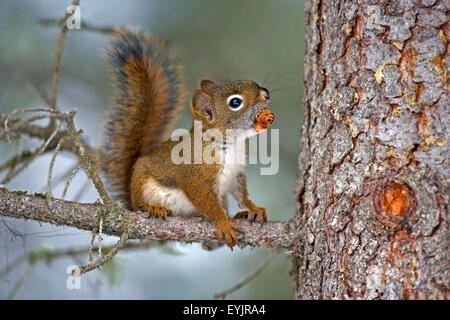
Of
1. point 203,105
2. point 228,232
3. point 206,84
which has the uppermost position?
point 206,84

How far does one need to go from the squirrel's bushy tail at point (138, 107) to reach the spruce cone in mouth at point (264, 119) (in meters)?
0.53

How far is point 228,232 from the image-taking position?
6.07ft

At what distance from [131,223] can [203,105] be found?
2.21 ft

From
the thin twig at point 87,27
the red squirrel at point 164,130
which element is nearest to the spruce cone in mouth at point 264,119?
the red squirrel at point 164,130

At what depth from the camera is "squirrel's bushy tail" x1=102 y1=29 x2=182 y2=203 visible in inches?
90.0

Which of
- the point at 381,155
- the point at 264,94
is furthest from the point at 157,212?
the point at 381,155

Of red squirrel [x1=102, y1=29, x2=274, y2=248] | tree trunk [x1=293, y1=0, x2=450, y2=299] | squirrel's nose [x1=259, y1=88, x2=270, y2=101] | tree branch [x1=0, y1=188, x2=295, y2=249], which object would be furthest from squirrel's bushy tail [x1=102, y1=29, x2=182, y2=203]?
Result: tree trunk [x1=293, y1=0, x2=450, y2=299]

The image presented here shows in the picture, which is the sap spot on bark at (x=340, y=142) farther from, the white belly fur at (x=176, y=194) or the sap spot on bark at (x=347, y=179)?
the white belly fur at (x=176, y=194)

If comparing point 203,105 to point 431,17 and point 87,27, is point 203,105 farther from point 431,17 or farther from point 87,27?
point 431,17

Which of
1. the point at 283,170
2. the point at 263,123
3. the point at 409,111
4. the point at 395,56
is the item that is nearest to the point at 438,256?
the point at 409,111

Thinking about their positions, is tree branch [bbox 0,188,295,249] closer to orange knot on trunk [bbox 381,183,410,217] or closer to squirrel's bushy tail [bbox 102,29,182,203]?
orange knot on trunk [bbox 381,183,410,217]

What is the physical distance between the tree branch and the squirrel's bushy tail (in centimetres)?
60

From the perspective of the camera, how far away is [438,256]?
135 cm
